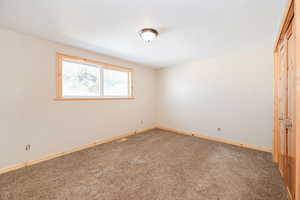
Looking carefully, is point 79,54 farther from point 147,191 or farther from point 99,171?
point 147,191

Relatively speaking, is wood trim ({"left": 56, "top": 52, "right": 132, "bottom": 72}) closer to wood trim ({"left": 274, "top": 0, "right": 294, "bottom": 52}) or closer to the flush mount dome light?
the flush mount dome light

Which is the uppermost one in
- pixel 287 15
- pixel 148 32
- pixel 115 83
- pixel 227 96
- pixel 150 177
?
pixel 148 32

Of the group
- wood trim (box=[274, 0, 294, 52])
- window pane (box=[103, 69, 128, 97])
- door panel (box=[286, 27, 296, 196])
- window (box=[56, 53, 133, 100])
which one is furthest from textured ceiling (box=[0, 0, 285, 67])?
window pane (box=[103, 69, 128, 97])

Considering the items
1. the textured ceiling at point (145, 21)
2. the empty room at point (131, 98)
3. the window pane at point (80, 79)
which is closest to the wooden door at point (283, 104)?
the empty room at point (131, 98)

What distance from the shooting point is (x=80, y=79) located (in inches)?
120

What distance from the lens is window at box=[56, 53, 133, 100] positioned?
275cm

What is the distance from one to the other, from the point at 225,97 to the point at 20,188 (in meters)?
4.31

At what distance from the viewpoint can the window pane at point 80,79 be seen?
2.80m

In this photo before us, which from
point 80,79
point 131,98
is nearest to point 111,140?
point 131,98

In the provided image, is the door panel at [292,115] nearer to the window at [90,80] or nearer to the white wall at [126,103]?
the white wall at [126,103]

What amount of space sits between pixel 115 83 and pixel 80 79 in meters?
0.98

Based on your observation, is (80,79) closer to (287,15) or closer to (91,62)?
(91,62)

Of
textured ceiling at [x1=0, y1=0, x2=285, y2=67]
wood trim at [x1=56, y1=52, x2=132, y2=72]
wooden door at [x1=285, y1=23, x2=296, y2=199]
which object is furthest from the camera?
wood trim at [x1=56, y1=52, x2=132, y2=72]

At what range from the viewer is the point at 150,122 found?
4781 mm
